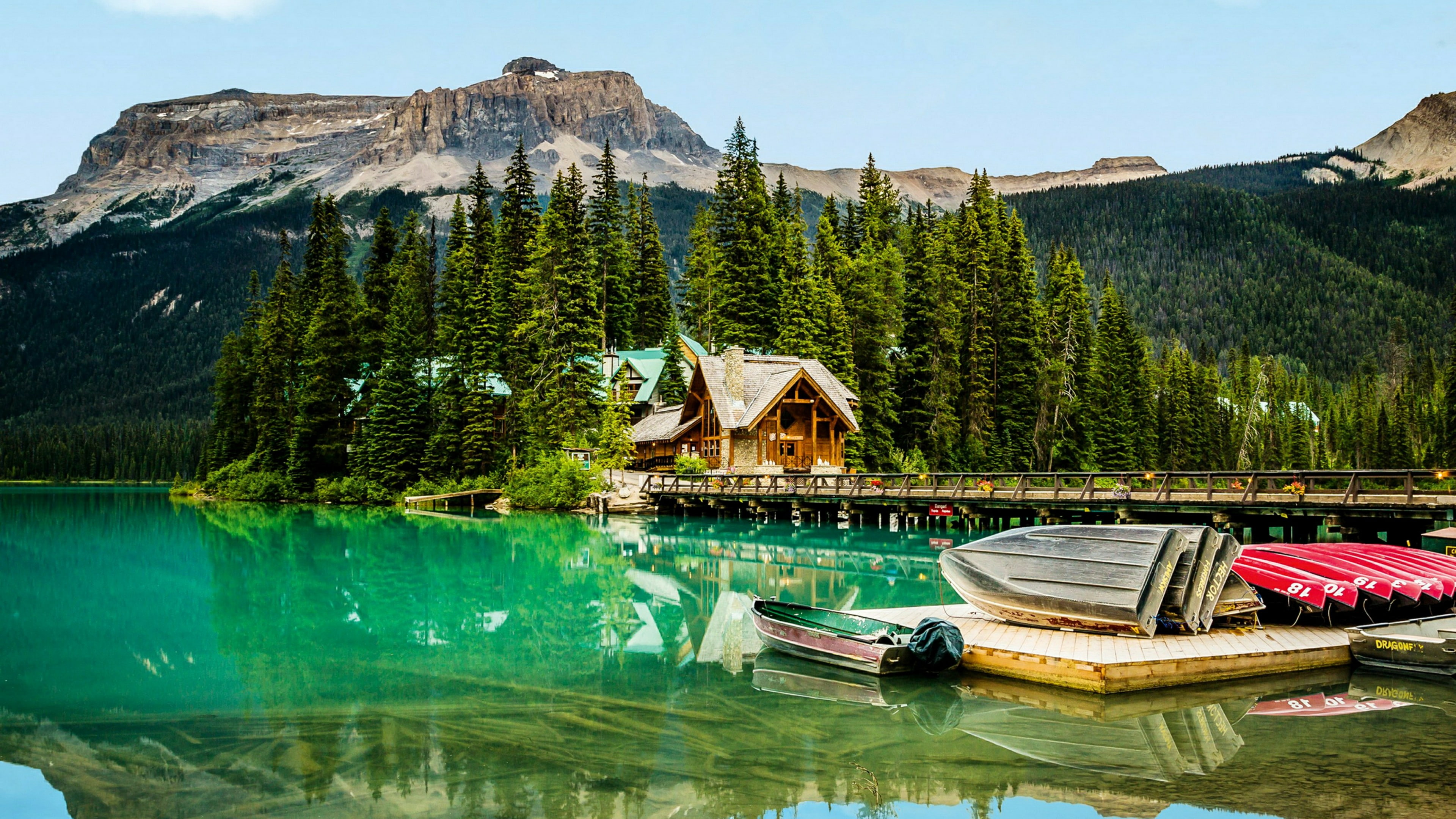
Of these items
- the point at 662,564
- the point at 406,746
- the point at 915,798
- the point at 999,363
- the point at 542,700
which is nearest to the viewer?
the point at 915,798

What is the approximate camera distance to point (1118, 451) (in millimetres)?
58844

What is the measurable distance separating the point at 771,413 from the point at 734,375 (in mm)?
2667

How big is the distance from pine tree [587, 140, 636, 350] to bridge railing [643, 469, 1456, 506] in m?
21.1

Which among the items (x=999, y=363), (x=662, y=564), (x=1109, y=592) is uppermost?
(x=999, y=363)

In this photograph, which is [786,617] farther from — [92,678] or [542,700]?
[92,678]

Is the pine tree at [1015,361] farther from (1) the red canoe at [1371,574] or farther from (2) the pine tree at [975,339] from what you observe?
(1) the red canoe at [1371,574]

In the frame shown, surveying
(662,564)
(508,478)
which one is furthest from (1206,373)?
(662,564)

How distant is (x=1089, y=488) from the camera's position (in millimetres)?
31531

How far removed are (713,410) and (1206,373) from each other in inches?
1878

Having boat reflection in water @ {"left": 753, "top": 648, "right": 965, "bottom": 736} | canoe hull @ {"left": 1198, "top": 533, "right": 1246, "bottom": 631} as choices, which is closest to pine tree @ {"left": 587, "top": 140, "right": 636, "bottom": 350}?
boat reflection in water @ {"left": 753, "top": 648, "right": 965, "bottom": 736}

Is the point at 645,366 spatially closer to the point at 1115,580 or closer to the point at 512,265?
the point at 512,265

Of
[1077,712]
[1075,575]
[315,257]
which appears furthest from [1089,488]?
[315,257]

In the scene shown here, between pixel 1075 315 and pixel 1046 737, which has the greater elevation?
pixel 1075 315

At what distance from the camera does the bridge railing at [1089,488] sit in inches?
968
